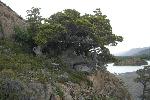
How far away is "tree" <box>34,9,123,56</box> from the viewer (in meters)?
36.3

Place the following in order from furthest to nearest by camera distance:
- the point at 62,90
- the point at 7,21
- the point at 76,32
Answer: the point at 7,21 → the point at 76,32 → the point at 62,90

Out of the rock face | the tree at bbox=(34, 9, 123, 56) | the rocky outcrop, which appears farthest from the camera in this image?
the rock face

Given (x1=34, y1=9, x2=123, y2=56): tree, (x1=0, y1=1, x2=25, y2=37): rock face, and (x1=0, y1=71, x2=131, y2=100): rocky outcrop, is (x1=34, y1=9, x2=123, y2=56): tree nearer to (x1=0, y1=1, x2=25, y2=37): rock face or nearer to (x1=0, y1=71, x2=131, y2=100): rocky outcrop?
(x1=0, y1=71, x2=131, y2=100): rocky outcrop

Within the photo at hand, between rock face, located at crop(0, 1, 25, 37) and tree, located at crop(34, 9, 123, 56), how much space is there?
4.49 metres

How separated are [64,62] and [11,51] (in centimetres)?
496

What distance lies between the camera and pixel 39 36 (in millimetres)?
36375

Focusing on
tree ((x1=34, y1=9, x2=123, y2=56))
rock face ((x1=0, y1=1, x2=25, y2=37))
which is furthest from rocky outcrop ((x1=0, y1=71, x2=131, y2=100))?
rock face ((x1=0, y1=1, x2=25, y2=37))

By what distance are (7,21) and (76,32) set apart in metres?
8.48

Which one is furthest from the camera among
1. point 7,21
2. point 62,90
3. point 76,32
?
point 7,21

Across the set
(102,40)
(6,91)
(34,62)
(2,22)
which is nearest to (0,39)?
(2,22)

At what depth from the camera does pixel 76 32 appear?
37.2m

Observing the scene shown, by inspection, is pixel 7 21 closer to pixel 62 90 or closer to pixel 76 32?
pixel 76 32

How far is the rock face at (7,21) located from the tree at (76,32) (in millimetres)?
4493

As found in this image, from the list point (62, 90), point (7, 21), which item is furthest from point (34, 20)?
point (62, 90)
